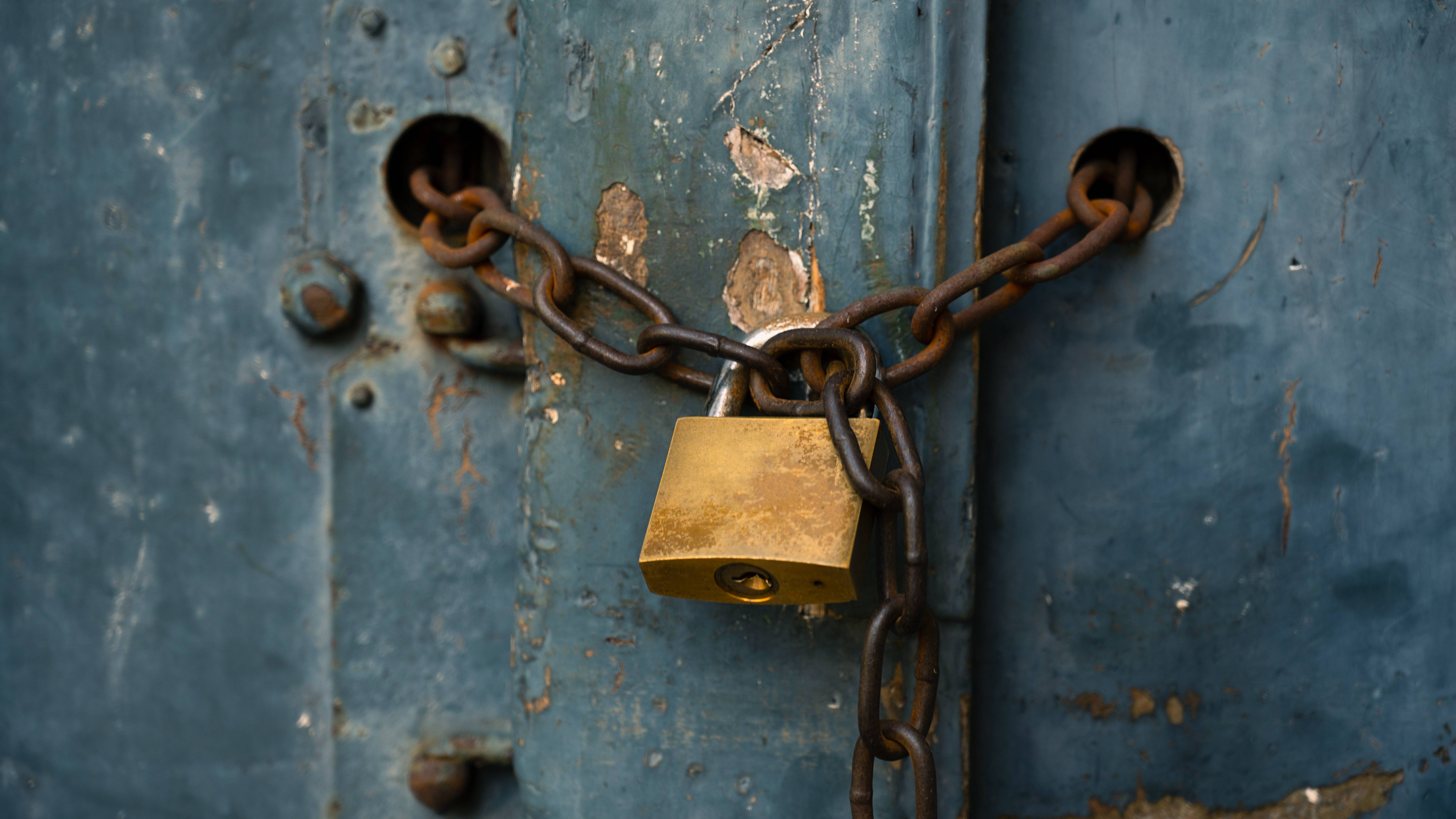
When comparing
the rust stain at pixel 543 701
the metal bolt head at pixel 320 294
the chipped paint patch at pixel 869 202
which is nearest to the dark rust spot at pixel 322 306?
the metal bolt head at pixel 320 294

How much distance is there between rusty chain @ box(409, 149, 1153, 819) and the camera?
0.53 meters

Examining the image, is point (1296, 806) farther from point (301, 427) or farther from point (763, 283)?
point (301, 427)

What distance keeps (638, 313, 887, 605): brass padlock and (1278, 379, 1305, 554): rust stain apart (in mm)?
434

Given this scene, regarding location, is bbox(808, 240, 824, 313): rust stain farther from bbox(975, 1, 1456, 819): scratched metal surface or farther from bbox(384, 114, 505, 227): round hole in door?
bbox(384, 114, 505, 227): round hole in door

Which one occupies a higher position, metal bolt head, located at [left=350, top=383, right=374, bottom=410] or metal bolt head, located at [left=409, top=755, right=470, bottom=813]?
metal bolt head, located at [left=350, top=383, right=374, bottom=410]

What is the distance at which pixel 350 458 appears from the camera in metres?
0.91

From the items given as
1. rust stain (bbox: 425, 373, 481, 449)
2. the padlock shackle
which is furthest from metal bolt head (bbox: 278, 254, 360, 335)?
the padlock shackle

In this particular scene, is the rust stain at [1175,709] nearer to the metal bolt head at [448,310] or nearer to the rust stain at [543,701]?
the rust stain at [543,701]

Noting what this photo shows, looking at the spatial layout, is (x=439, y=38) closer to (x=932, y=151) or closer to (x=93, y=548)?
(x=932, y=151)

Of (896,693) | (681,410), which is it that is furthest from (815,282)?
(896,693)

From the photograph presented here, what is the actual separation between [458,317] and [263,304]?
0.76 feet

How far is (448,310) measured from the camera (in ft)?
2.80

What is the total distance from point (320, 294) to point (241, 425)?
178 millimetres

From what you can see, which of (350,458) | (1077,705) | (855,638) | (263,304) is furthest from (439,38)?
(1077,705)
